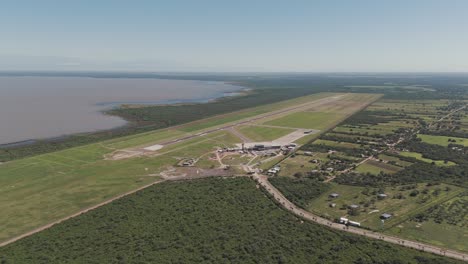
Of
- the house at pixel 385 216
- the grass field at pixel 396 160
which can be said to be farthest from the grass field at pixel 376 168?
the house at pixel 385 216

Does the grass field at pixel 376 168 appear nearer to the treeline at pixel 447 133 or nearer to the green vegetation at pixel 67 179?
the green vegetation at pixel 67 179

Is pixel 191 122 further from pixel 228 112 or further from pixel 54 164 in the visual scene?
pixel 54 164

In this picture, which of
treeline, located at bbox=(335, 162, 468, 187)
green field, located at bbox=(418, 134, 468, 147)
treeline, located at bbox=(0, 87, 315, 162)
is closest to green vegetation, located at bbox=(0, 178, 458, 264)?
treeline, located at bbox=(335, 162, 468, 187)

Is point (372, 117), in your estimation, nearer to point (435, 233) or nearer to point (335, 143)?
point (335, 143)

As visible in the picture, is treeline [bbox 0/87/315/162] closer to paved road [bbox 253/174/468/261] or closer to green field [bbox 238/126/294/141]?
green field [bbox 238/126/294/141]

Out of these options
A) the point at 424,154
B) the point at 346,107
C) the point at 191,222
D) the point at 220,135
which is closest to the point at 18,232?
the point at 191,222

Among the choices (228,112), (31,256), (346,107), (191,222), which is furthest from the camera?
(346,107)
